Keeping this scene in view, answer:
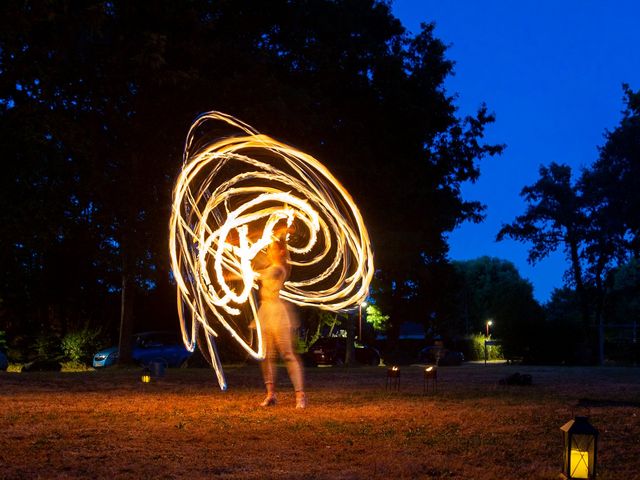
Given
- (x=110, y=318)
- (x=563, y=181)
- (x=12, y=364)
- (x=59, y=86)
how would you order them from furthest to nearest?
(x=563, y=181)
(x=110, y=318)
(x=12, y=364)
(x=59, y=86)

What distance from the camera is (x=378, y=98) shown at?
2775cm

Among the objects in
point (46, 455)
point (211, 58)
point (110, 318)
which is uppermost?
point (211, 58)

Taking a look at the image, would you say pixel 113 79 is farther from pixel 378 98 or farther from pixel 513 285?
pixel 513 285

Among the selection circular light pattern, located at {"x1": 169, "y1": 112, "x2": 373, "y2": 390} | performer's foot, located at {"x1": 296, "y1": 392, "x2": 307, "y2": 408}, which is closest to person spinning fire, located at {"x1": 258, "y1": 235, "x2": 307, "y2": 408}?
performer's foot, located at {"x1": 296, "y1": 392, "x2": 307, "y2": 408}

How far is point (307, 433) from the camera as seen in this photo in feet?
30.9

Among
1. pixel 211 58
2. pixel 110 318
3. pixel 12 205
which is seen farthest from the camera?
pixel 110 318

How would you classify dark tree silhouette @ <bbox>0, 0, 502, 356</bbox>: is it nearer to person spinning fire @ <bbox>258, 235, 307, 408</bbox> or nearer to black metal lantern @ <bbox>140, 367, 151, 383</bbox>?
black metal lantern @ <bbox>140, 367, 151, 383</bbox>

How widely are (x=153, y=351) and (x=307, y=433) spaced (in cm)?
2298

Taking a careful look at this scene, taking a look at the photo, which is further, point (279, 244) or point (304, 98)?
point (304, 98)

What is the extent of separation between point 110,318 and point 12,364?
4.77 m

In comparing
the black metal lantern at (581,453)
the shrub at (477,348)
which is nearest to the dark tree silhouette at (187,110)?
the black metal lantern at (581,453)

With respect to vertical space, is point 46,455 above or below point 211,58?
below

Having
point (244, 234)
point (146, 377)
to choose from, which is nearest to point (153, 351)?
point (146, 377)

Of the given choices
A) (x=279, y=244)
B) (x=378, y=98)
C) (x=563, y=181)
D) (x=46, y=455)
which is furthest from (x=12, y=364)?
(x=563, y=181)
